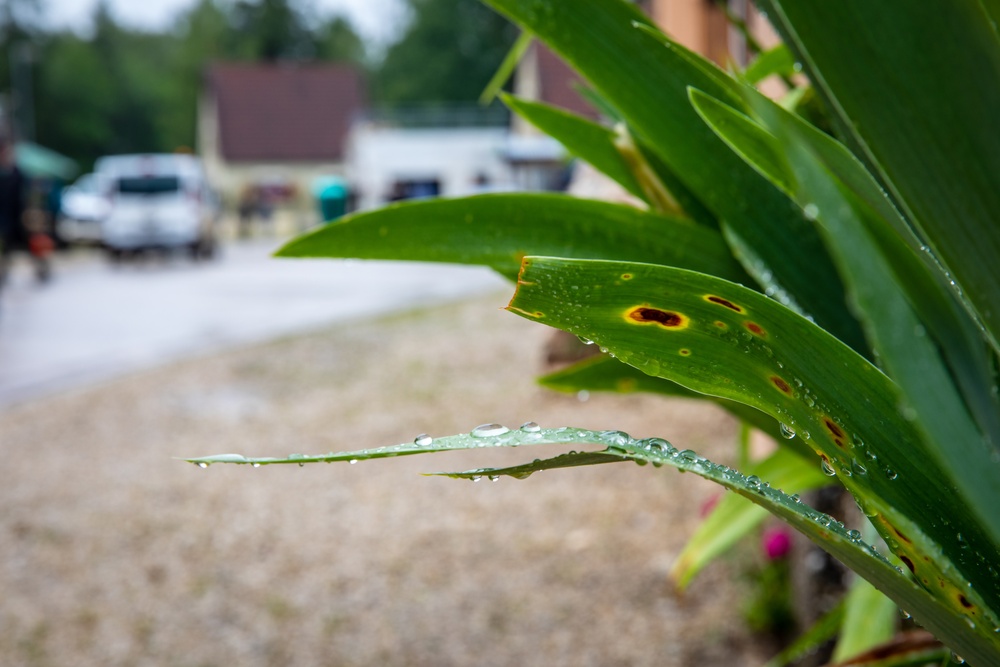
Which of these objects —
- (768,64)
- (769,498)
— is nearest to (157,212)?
(768,64)

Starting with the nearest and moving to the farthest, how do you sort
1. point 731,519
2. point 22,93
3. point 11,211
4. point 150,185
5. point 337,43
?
point 731,519
point 11,211
point 150,185
point 22,93
point 337,43

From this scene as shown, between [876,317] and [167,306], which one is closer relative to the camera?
[876,317]

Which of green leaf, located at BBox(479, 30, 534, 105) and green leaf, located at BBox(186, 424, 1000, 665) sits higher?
green leaf, located at BBox(479, 30, 534, 105)

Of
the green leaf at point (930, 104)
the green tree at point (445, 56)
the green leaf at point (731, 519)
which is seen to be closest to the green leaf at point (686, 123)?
the green leaf at point (930, 104)

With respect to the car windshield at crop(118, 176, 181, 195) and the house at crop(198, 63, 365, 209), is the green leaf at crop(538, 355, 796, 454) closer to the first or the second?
the car windshield at crop(118, 176, 181, 195)

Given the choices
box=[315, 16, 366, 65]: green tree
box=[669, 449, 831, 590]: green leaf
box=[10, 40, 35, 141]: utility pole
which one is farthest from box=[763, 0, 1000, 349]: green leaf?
box=[315, 16, 366, 65]: green tree

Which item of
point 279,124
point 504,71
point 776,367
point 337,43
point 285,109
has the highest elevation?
point 337,43

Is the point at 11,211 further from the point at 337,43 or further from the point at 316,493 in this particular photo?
the point at 337,43

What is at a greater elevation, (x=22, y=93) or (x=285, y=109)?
(x=22, y=93)
